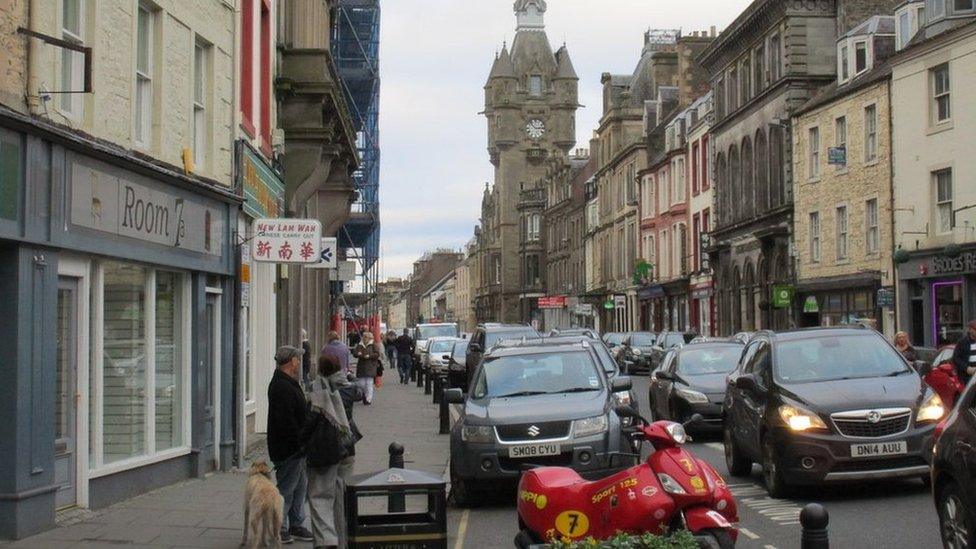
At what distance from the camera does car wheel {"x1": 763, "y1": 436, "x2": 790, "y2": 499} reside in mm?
13594

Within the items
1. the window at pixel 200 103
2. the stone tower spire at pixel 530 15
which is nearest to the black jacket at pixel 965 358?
the window at pixel 200 103

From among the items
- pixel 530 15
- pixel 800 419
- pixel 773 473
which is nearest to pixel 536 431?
pixel 773 473

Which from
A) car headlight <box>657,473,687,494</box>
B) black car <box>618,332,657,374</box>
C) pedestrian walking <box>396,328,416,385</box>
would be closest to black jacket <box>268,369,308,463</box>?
car headlight <box>657,473,687,494</box>

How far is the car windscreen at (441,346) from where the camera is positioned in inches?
1758

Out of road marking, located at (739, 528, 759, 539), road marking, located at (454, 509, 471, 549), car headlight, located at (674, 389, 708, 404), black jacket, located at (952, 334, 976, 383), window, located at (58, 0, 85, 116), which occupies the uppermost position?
window, located at (58, 0, 85, 116)

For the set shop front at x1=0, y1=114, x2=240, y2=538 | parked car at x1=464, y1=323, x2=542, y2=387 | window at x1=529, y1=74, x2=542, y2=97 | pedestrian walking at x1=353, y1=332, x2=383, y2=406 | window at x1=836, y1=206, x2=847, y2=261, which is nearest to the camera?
shop front at x1=0, y1=114, x2=240, y2=538

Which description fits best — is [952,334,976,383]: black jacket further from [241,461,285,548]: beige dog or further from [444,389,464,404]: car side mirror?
[241,461,285,548]: beige dog

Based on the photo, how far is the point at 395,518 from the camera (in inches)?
348

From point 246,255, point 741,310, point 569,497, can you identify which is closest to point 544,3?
point 741,310

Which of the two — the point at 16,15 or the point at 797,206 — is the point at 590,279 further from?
the point at 16,15

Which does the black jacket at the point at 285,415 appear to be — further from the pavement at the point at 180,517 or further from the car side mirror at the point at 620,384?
the car side mirror at the point at 620,384

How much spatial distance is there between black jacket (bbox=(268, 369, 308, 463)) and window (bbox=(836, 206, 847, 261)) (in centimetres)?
3476

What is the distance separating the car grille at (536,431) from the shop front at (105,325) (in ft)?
13.5

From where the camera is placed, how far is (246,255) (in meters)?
18.6
